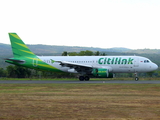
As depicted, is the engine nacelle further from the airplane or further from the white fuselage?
the white fuselage

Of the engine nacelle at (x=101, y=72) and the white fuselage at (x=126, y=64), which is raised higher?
the white fuselage at (x=126, y=64)

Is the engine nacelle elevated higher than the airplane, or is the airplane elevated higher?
Answer: the airplane

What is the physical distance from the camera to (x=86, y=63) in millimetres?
51438

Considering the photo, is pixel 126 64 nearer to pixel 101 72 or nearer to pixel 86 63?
pixel 101 72

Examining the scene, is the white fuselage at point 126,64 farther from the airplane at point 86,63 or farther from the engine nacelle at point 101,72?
the engine nacelle at point 101,72

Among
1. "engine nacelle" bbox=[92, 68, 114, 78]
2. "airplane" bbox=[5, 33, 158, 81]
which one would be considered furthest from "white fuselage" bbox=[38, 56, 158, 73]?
→ "engine nacelle" bbox=[92, 68, 114, 78]

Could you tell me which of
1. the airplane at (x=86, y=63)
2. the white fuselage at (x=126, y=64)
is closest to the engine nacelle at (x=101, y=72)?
the airplane at (x=86, y=63)

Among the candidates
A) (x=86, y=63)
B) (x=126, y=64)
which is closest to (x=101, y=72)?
(x=126, y=64)

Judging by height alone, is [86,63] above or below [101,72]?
above

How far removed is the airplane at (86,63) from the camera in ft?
161

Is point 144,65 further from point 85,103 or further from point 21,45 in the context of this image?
point 85,103

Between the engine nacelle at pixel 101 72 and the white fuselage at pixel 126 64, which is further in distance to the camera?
the white fuselage at pixel 126 64

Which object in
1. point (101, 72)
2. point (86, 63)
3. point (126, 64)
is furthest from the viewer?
point (86, 63)

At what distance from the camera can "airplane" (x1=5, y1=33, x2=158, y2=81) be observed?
49094 mm
